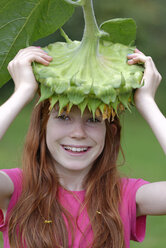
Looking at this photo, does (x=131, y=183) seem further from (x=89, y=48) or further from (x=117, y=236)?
(x=89, y=48)

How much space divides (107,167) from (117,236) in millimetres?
289

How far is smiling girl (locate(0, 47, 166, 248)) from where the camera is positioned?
78.6 inches

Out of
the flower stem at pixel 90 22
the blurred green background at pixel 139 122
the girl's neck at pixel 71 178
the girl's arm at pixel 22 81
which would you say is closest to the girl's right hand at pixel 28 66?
Result: the girl's arm at pixel 22 81

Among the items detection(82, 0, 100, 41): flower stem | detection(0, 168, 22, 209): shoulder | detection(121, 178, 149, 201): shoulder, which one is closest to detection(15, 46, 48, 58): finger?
detection(82, 0, 100, 41): flower stem

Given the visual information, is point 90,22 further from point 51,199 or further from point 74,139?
point 51,199

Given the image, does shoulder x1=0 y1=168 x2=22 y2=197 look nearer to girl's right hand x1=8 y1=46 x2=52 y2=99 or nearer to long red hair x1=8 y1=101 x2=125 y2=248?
long red hair x1=8 y1=101 x2=125 y2=248

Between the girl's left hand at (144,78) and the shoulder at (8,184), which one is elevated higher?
the girl's left hand at (144,78)

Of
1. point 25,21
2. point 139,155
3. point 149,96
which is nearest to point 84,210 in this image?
point 149,96

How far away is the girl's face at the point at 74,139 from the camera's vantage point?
1996 millimetres

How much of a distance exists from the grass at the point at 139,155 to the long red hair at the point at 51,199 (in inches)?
80.5

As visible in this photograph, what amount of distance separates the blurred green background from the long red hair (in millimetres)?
1254

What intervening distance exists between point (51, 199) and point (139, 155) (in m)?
5.18

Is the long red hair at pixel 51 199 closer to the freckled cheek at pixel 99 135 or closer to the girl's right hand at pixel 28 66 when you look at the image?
the freckled cheek at pixel 99 135

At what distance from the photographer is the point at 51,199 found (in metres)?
2.13
